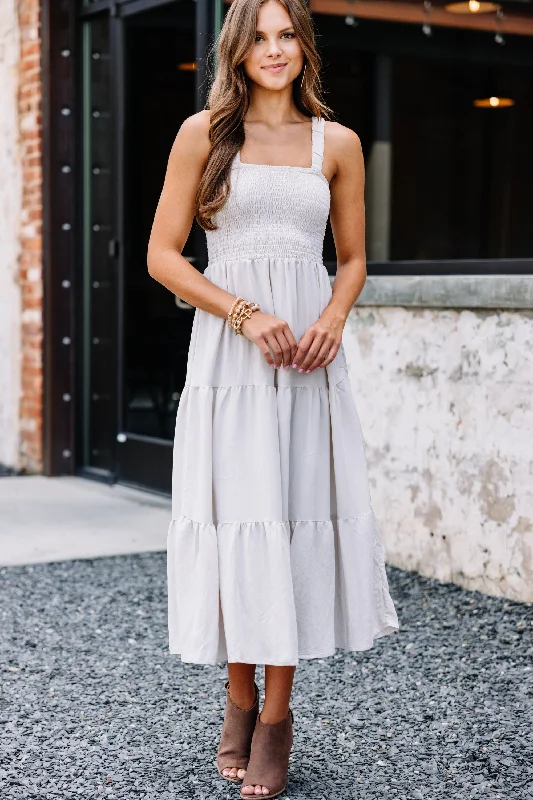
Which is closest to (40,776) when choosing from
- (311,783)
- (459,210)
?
(311,783)

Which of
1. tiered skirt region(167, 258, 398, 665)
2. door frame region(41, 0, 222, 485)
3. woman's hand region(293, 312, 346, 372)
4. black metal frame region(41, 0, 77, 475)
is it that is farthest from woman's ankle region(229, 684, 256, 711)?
black metal frame region(41, 0, 77, 475)

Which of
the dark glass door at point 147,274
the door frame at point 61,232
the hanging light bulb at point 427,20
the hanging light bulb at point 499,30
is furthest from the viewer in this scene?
the hanging light bulb at point 499,30

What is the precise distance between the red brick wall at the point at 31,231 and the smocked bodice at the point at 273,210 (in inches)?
201

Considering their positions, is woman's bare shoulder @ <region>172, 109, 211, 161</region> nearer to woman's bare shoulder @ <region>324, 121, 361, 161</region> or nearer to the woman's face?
the woman's face

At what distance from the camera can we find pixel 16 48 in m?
7.95

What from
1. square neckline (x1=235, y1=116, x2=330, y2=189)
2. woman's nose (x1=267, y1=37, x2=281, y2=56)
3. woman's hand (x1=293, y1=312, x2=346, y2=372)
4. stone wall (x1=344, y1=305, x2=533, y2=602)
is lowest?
stone wall (x1=344, y1=305, x2=533, y2=602)

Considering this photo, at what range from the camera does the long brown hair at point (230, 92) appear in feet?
8.94

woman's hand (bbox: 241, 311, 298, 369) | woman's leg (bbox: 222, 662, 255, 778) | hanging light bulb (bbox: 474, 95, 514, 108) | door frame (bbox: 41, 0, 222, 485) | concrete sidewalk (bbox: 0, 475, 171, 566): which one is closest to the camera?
woman's hand (bbox: 241, 311, 298, 369)

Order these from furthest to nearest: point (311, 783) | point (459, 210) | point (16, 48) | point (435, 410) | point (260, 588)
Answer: point (459, 210)
point (16, 48)
point (435, 410)
point (311, 783)
point (260, 588)

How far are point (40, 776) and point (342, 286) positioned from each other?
1379 millimetres

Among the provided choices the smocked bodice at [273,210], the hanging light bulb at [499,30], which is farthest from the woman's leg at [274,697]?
the hanging light bulb at [499,30]

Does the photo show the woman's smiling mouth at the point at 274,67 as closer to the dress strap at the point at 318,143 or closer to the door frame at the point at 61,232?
the dress strap at the point at 318,143

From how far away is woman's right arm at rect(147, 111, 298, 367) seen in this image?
271 centimetres

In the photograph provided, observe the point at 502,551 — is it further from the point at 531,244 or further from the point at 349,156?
the point at 531,244
